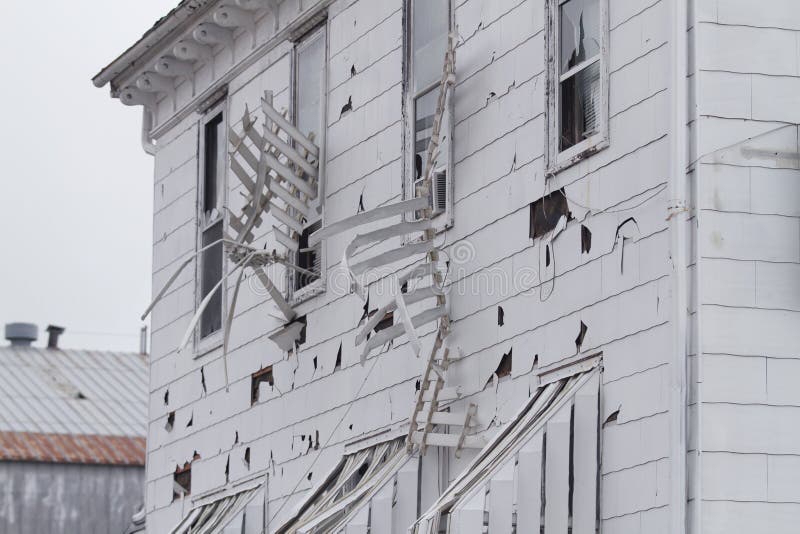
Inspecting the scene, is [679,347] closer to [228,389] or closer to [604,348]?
[604,348]

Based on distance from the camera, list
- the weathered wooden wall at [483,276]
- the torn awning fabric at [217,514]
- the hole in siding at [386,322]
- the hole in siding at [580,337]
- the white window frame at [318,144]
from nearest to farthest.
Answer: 1. the weathered wooden wall at [483,276]
2. the hole in siding at [580,337]
3. the hole in siding at [386,322]
4. the white window frame at [318,144]
5. the torn awning fabric at [217,514]

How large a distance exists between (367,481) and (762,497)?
12.5 feet

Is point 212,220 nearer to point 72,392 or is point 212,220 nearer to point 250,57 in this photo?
point 250,57

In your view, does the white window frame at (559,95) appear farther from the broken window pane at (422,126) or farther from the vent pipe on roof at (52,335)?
the vent pipe on roof at (52,335)

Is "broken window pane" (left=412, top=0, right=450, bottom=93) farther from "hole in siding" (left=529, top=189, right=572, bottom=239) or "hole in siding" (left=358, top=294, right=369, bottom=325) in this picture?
"hole in siding" (left=529, top=189, right=572, bottom=239)

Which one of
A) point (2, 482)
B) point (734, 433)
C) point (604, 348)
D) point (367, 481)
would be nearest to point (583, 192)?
point (604, 348)

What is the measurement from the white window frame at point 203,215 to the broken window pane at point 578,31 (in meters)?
5.33

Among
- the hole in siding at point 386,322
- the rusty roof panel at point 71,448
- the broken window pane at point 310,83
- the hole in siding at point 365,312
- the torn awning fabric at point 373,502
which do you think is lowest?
the torn awning fabric at point 373,502

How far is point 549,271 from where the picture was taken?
1152cm

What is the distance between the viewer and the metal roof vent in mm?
42281

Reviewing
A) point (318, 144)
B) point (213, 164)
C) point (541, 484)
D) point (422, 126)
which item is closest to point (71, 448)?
point (213, 164)

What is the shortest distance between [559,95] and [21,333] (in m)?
32.5

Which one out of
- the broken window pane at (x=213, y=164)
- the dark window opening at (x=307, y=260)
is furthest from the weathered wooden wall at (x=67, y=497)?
the dark window opening at (x=307, y=260)

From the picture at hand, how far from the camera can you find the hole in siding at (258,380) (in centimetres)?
1547
